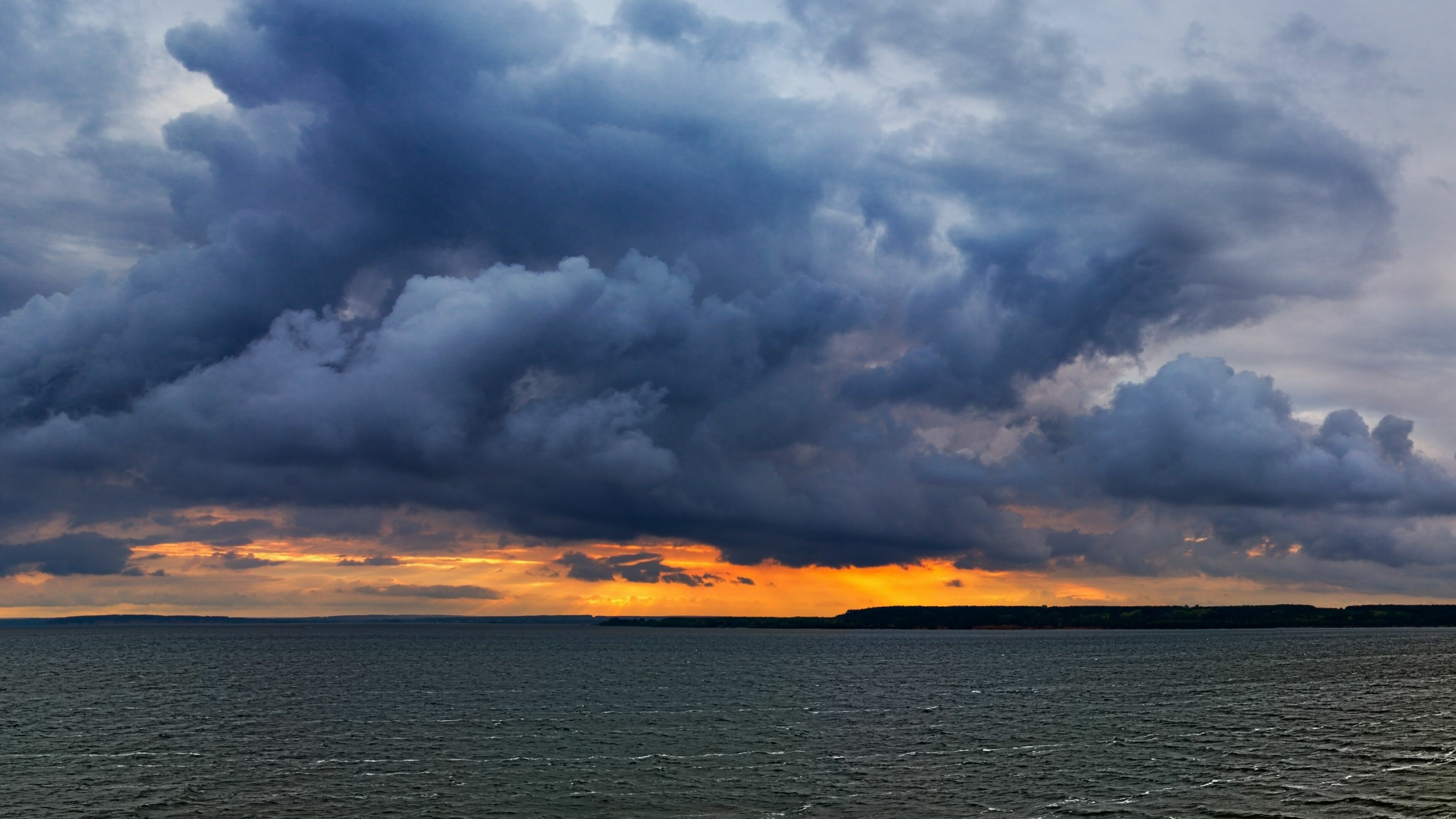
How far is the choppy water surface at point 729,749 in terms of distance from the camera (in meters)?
56.9

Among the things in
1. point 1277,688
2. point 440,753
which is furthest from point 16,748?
→ point 1277,688

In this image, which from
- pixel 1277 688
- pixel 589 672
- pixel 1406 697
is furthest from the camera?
pixel 589 672

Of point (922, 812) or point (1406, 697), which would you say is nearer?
point (922, 812)

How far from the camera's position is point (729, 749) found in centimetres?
7550

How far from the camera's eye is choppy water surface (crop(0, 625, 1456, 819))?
56.9 m

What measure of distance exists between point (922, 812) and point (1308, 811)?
20.5 meters

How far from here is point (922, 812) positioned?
5438cm

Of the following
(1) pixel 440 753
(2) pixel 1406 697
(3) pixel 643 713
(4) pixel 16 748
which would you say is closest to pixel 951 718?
(3) pixel 643 713

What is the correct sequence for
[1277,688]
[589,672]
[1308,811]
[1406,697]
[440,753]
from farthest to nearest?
[589,672]
[1277,688]
[1406,697]
[440,753]
[1308,811]

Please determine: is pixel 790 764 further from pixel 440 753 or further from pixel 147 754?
pixel 147 754

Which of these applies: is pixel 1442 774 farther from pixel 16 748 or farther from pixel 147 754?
pixel 16 748

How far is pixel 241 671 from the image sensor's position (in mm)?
174500

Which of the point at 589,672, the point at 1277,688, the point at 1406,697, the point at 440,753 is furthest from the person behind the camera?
the point at 589,672

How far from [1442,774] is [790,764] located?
4127 centimetres
